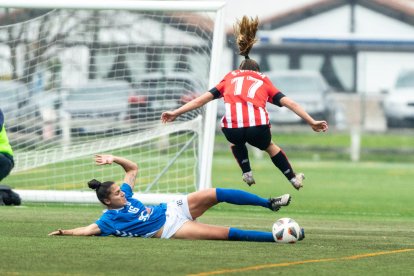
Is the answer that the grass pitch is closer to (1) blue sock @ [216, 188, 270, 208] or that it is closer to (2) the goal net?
(1) blue sock @ [216, 188, 270, 208]

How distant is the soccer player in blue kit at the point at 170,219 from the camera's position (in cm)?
1320

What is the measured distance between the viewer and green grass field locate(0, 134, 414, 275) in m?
10.8

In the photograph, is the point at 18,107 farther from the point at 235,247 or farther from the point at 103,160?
the point at 235,247

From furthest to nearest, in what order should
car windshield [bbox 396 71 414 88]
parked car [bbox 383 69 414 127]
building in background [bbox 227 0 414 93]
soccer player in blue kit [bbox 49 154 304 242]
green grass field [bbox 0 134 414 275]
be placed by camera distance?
building in background [bbox 227 0 414 93] → car windshield [bbox 396 71 414 88] → parked car [bbox 383 69 414 127] → soccer player in blue kit [bbox 49 154 304 242] → green grass field [bbox 0 134 414 275]

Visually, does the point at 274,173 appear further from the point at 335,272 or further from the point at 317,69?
the point at 335,272

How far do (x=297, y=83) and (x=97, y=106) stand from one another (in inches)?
662

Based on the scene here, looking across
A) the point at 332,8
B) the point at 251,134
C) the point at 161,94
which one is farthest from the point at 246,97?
the point at 332,8

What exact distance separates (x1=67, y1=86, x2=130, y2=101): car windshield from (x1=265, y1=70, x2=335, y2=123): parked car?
13.4m

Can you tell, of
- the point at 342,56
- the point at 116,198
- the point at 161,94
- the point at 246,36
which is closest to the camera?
the point at 116,198

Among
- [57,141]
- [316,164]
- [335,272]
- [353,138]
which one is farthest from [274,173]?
[335,272]

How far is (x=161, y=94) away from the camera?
2092cm

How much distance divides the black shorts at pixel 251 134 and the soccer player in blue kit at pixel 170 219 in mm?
1057

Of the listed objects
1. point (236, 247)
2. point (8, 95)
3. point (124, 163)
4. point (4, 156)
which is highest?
point (8, 95)

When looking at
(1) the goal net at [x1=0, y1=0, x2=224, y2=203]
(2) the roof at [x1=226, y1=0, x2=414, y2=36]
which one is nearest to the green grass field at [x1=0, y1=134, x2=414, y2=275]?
(1) the goal net at [x1=0, y1=0, x2=224, y2=203]
